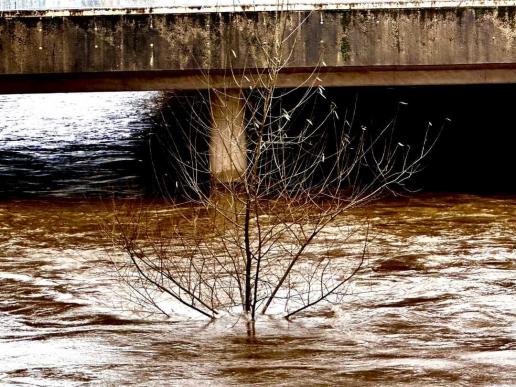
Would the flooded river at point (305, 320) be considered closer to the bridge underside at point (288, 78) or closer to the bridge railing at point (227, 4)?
the bridge underside at point (288, 78)

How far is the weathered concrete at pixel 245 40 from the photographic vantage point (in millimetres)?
16516

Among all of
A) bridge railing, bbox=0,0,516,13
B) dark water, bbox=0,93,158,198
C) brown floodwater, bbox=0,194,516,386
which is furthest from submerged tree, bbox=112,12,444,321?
dark water, bbox=0,93,158,198

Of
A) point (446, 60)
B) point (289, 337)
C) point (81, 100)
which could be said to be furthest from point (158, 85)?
point (81, 100)

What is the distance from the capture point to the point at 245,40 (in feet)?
54.6

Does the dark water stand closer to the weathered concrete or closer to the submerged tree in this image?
the submerged tree

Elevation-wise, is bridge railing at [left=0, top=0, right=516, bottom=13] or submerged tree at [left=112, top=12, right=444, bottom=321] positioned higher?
bridge railing at [left=0, top=0, right=516, bottom=13]

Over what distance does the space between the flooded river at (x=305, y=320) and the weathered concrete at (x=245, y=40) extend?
2.19 meters

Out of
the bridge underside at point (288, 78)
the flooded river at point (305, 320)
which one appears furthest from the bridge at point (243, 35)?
the flooded river at point (305, 320)

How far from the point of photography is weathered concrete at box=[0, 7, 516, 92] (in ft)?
54.2

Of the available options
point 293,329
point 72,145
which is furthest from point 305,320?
point 72,145

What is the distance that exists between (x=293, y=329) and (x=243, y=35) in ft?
26.9

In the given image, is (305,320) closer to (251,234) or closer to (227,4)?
(251,234)

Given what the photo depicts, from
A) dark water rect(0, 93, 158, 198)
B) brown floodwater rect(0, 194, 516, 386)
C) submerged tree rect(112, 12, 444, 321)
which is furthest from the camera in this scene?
dark water rect(0, 93, 158, 198)

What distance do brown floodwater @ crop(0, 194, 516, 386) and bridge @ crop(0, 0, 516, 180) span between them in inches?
154
